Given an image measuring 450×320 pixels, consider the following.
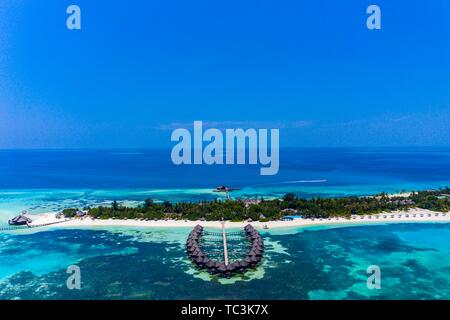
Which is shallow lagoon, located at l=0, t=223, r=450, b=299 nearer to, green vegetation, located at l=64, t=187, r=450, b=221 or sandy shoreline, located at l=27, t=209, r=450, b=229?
sandy shoreline, located at l=27, t=209, r=450, b=229

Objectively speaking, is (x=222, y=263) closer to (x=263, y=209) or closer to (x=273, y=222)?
(x=273, y=222)

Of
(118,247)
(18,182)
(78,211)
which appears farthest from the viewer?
(18,182)

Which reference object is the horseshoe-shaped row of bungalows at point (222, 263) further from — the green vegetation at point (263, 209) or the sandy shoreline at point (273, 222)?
the green vegetation at point (263, 209)

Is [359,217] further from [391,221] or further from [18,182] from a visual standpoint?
[18,182]

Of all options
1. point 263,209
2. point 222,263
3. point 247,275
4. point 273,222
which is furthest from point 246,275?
point 263,209
